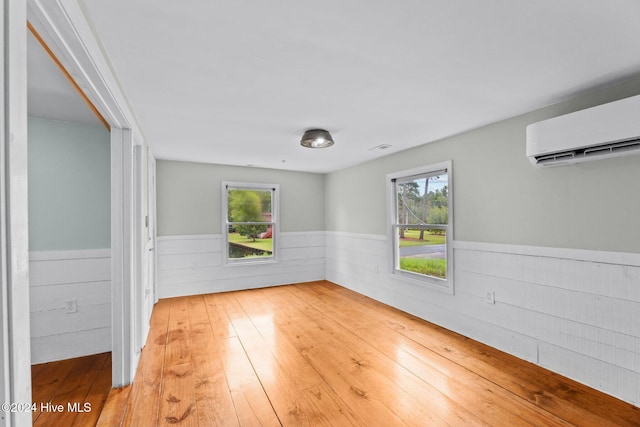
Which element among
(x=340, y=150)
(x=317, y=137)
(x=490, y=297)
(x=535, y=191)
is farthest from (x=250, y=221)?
(x=535, y=191)

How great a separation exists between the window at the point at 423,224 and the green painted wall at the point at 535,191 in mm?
141

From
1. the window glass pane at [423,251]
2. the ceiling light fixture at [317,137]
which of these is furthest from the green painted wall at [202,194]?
the ceiling light fixture at [317,137]

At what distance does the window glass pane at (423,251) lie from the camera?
3639 mm

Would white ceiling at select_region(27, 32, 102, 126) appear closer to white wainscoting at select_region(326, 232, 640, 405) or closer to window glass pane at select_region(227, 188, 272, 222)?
window glass pane at select_region(227, 188, 272, 222)

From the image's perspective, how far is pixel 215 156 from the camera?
14.6ft

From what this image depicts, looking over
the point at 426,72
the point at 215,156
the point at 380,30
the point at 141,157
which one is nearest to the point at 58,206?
the point at 141,157

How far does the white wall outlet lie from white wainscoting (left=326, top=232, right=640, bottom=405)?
0.03 metres

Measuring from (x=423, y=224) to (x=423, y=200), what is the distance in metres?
Result: 0.32

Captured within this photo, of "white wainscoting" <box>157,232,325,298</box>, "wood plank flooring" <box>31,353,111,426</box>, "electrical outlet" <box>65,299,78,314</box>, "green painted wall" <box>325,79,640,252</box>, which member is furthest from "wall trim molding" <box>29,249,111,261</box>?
"green painted wall" <box>325,79,640,252</box>

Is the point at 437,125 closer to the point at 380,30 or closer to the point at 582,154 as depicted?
the point at 582,154

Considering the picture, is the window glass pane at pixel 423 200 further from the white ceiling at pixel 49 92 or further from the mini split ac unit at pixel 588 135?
the white ceiling at pixel 49 92

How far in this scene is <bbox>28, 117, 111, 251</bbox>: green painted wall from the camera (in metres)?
2.70

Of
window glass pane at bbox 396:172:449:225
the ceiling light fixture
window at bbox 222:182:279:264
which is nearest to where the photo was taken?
the ceiling light fixture

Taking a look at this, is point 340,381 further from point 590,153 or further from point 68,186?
point 68,186
